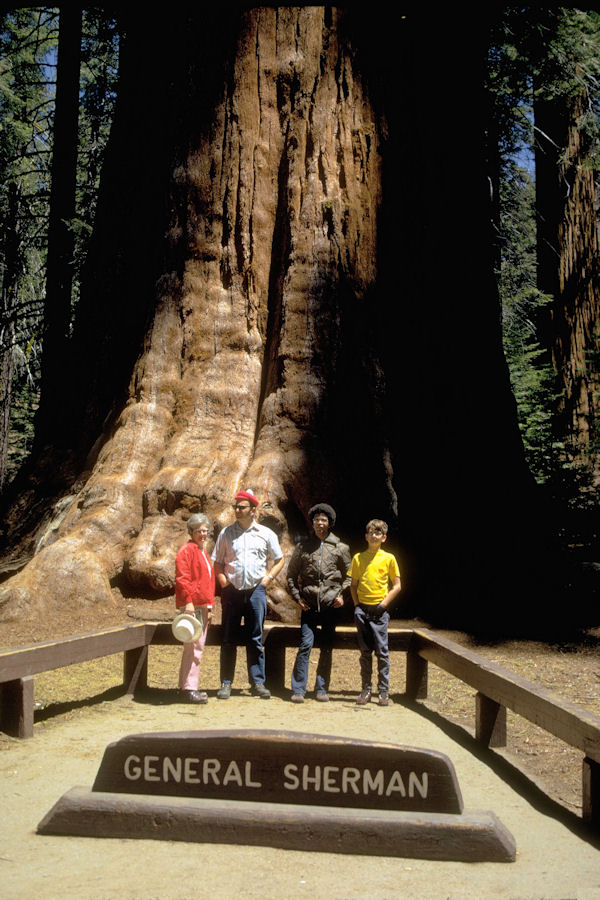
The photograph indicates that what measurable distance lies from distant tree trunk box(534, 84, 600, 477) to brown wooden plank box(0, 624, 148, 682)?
40.2 feet

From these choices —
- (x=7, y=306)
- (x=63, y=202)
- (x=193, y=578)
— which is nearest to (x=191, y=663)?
(x=193, y=578)

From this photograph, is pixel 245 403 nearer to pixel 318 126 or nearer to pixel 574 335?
pixel 318 126

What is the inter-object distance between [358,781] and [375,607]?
3.17 metres

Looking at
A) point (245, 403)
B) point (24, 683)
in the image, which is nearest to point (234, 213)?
point (245, 403)

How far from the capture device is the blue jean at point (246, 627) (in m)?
6.94

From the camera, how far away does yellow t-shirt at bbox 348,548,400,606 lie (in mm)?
7020

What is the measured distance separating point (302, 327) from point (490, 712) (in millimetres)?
5507

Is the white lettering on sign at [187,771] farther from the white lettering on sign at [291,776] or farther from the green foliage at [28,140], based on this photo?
the green foliage at [28,140]

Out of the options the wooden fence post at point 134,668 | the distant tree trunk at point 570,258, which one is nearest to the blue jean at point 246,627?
the wooden fence post at point 134,668

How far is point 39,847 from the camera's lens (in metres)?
3.79

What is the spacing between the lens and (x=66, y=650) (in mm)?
6191

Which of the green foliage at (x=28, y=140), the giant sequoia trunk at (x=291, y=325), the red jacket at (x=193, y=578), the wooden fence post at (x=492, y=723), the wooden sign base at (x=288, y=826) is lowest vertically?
the wooden fence post at (x=492, y=723)

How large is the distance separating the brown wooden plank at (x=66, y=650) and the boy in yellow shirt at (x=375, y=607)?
1.89 metres

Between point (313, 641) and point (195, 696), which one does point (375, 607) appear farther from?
point (195, 696)
